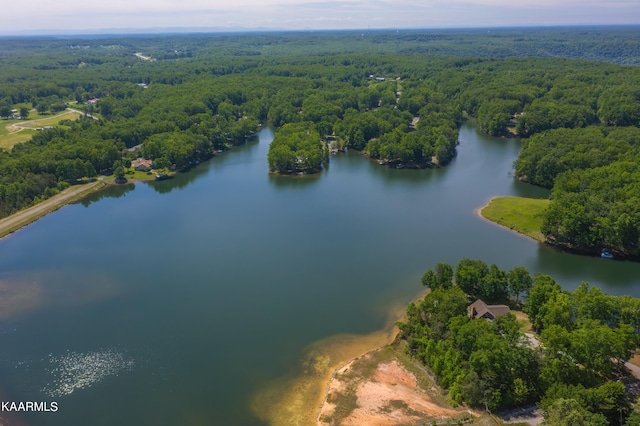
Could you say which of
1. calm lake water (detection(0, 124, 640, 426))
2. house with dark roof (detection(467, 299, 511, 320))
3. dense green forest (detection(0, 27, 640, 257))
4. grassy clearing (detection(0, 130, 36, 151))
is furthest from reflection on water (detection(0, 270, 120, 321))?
grassy clearing (detection(0, 130, 36, 151))

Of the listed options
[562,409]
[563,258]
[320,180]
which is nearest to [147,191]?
[320,180]

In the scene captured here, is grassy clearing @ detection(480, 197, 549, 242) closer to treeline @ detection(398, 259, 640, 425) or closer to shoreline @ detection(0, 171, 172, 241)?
treeline @ detection(398, 259, 640, 425)

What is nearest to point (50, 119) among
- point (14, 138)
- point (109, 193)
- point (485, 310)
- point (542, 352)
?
point (14, 138)

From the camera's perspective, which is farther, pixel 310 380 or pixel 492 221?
pixel 492 221

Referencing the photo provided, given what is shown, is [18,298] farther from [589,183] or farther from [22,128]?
[22,128]

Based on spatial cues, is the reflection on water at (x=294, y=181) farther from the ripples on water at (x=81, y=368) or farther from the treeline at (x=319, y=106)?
the ripples on water at (x=81, y=368)

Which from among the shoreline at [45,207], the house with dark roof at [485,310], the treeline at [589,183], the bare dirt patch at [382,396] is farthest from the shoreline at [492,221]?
the shoreline at [45,207]
